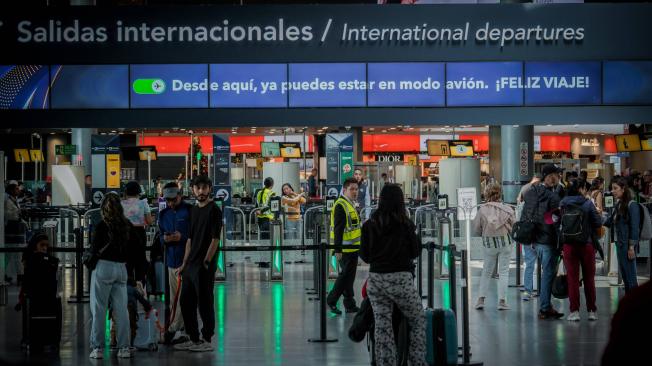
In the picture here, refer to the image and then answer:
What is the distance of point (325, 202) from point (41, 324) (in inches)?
415

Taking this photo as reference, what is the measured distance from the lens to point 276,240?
18.3 meters

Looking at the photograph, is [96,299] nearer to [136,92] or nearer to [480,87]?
[136,92]

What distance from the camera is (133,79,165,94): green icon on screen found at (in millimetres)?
20172

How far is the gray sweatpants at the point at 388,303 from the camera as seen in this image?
8.20 metres

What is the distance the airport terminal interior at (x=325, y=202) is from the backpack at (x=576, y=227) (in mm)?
45

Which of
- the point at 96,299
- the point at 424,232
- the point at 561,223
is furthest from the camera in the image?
the point at 424,232

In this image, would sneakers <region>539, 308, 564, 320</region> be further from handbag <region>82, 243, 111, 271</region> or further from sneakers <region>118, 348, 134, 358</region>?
handbag <region>82, 243, 111, 271</region>

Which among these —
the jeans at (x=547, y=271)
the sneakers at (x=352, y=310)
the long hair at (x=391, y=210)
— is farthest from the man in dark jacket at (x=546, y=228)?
the long hair at (x=391, y=210)

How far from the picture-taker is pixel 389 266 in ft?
26.9

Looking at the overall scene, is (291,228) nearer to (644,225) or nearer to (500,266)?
(500,266)

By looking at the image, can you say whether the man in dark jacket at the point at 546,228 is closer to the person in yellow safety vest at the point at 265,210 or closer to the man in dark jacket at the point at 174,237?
the man in dark jacket at the point at 174,237

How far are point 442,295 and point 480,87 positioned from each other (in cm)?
639

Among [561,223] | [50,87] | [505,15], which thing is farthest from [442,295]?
[50,87]

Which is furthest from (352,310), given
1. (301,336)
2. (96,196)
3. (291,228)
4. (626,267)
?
(96,196)
